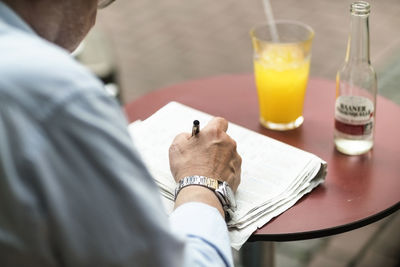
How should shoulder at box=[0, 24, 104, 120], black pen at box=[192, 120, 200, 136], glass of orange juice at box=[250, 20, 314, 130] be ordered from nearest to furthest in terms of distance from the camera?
shoulder at box=[0, 24, 104, 120]
black pen at box=[192, 120, 200, 136]
glass of orange juice at box=[250, 20, 314, 130]

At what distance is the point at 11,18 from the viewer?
808mm

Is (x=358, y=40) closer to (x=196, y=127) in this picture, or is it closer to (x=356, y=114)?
(x=356, y=114)

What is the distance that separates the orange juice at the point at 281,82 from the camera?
142 cm

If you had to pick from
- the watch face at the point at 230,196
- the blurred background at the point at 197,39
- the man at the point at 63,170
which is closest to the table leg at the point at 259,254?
the watch face at the point at 230,196

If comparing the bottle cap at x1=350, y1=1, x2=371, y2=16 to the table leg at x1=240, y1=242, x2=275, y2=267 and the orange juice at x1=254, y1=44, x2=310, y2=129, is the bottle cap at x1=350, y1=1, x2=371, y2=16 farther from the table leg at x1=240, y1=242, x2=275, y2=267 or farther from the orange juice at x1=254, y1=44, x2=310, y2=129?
the table leg at x1=240, y1=242, x2=275, y2=267

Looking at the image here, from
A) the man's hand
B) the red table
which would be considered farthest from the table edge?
the man's hand

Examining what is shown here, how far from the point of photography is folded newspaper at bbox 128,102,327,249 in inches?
45.9

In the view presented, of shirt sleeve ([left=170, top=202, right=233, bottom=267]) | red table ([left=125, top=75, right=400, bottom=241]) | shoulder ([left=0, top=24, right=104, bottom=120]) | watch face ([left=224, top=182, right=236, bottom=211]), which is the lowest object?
red table ([left=125, top=75, right=400, bottom=241])

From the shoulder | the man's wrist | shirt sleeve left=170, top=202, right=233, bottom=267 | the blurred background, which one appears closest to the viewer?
the shoulder

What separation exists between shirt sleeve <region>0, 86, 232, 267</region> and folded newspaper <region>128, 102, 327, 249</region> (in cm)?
35

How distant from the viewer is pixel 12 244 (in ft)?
2.53

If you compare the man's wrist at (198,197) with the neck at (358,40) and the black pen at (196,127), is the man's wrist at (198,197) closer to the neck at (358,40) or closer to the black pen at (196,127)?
the black pen at (196,127)

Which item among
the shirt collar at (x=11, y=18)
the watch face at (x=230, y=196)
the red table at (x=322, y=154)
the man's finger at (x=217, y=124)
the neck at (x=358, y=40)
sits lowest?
the red table at (x=322, y=154)

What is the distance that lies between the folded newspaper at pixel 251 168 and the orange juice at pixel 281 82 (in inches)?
4.2
